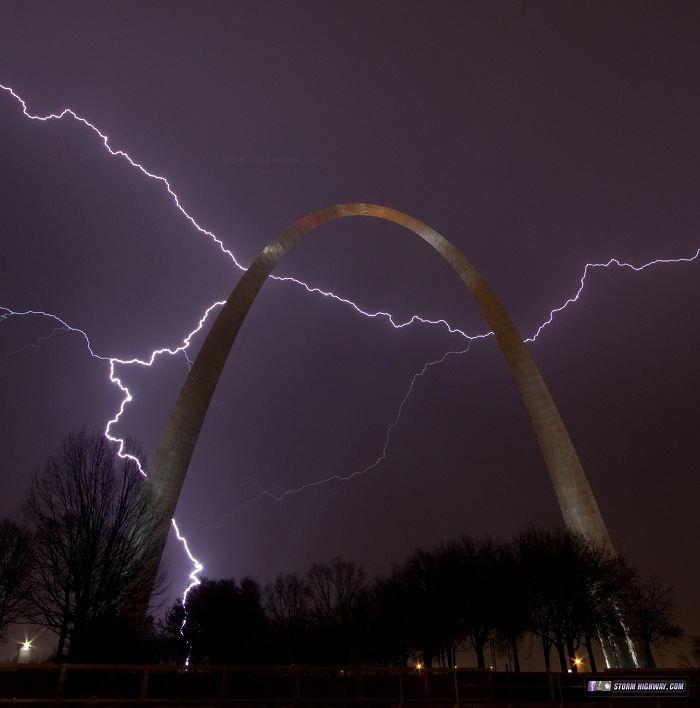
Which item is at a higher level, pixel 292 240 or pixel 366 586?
pixel 292 240

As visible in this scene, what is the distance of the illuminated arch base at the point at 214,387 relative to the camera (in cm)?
2438

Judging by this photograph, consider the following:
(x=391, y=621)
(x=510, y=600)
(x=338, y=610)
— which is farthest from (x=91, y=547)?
(x=338, y=610)

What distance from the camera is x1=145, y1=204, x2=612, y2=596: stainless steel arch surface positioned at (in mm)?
24453

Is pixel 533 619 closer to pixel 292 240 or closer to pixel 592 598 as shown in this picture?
pixel 592 598

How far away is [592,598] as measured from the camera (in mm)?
29125

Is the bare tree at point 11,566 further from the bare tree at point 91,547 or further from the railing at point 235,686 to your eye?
the railing at point 235,686

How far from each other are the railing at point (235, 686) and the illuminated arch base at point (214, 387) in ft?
31.0

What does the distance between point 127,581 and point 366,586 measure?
38.8m

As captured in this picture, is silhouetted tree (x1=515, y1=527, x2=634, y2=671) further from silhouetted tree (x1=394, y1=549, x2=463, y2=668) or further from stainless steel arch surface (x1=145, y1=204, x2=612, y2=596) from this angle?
silhouetted tree (x1=394, y1=549, x2=463, y2=668)

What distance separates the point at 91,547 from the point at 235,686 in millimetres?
8305

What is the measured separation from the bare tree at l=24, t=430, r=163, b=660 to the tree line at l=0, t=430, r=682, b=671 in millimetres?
52

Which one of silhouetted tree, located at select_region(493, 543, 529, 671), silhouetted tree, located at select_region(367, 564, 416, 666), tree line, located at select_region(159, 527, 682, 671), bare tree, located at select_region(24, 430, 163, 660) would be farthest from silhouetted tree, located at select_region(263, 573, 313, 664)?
bare tree, located at select_region(24, 430, 163, 660)

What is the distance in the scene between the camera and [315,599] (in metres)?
56.4

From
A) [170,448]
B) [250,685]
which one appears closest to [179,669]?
[250,685]
